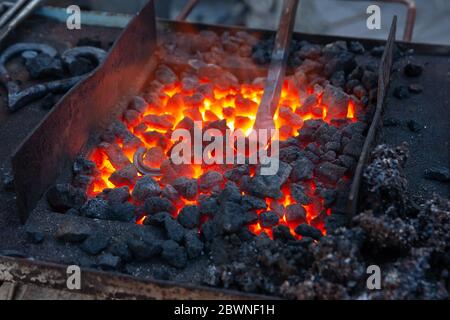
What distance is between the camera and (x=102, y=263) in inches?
96.9

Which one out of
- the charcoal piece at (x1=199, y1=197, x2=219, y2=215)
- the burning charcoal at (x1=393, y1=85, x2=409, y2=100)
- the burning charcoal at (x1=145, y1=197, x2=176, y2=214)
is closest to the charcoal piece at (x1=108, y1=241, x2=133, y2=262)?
the burning charcoal at (x1=145, y1=197, x2=176, y2=214)

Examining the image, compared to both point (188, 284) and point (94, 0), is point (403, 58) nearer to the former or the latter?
point (188, 284)

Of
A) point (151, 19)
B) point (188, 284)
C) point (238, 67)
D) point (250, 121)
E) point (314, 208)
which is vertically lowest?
point (188, 284)

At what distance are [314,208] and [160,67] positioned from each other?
4.80 feet

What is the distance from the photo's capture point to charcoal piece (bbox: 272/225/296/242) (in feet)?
8.40

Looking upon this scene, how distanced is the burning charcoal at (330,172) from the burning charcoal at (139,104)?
1.07 m

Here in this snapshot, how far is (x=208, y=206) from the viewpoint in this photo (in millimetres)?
2699

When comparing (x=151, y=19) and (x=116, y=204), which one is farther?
(x=151, y=19)

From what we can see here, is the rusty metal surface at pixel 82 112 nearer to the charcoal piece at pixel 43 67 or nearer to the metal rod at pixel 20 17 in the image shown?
the charcoal piece at pixel 43 67

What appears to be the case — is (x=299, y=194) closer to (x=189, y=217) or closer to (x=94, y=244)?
(x=189, y=217)

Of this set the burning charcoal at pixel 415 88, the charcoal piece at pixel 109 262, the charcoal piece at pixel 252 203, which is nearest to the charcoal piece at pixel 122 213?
the charcoal piece at pixel 109 262

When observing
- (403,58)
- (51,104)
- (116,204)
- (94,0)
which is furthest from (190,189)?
(94,0)

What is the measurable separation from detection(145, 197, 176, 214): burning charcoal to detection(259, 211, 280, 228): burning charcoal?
0.40 meters

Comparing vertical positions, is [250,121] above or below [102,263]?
above
